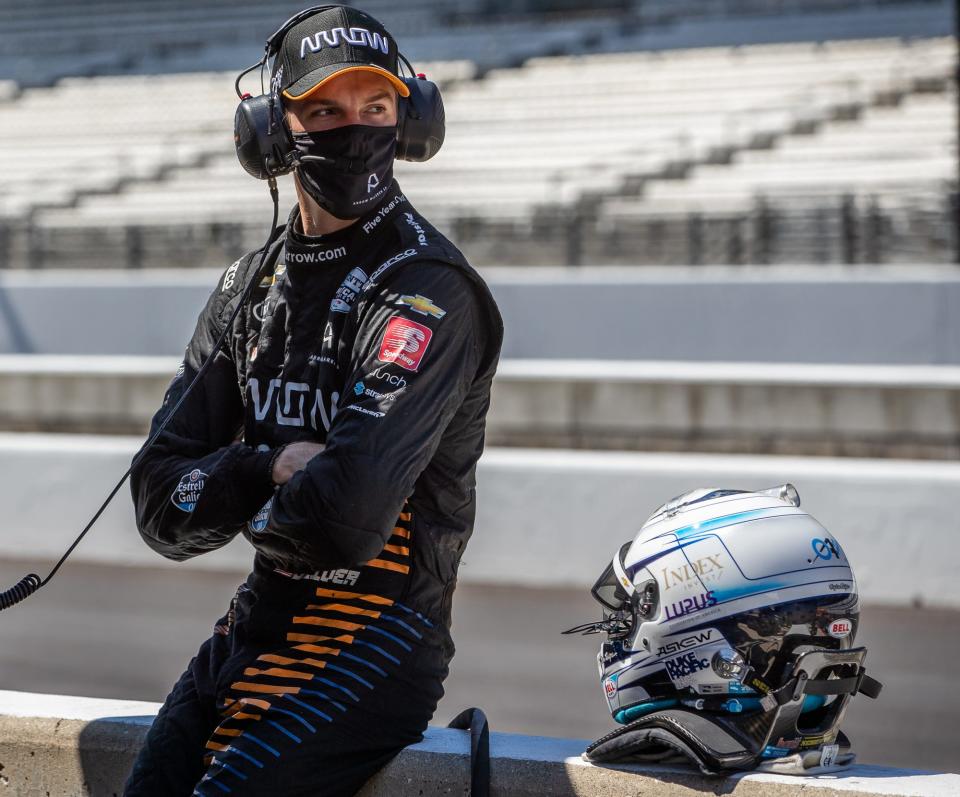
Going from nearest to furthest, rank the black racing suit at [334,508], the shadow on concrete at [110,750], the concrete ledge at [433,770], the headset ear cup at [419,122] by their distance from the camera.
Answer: the black racing suit at [334,508] < the concrete ledge at [433,770] < the headset ear cup at [419,122] < the shadow on concrete at [110,750]

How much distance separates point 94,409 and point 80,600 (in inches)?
70.5

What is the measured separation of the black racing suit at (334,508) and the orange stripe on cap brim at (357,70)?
0.18 m

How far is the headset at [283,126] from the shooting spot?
7.83ft

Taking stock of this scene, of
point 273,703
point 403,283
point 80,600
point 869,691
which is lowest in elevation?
point 80,600

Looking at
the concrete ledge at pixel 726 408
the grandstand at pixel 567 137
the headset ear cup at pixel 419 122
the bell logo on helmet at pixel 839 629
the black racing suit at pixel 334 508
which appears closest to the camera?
the black racing suit at pixel 334 508

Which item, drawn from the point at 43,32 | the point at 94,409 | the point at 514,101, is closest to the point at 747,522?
the point at 94,409

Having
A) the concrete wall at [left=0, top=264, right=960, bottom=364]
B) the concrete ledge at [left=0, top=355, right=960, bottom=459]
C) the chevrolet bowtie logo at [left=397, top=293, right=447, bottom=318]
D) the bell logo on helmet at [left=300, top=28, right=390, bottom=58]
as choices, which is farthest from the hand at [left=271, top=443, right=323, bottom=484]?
the concrete wall at [left=0, top=264, right=960, bottom=364]

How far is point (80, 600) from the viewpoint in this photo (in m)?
7.12

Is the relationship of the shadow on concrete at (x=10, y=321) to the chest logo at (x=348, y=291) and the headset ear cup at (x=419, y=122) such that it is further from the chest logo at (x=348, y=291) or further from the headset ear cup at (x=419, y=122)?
the chest logo at (x=348, y=291)

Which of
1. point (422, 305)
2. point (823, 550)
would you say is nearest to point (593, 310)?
point (823, 550)

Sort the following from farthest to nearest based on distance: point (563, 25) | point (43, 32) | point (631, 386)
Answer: point (43, 32) < point (563, 25) < point (631, 386)

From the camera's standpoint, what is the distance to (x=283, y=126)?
2383mm

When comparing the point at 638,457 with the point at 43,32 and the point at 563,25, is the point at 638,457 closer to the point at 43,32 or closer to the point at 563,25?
the point at 563,25

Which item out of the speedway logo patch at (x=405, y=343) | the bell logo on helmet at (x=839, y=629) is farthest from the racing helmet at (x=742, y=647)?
the speedway logo patch at (x=405, y=343)
